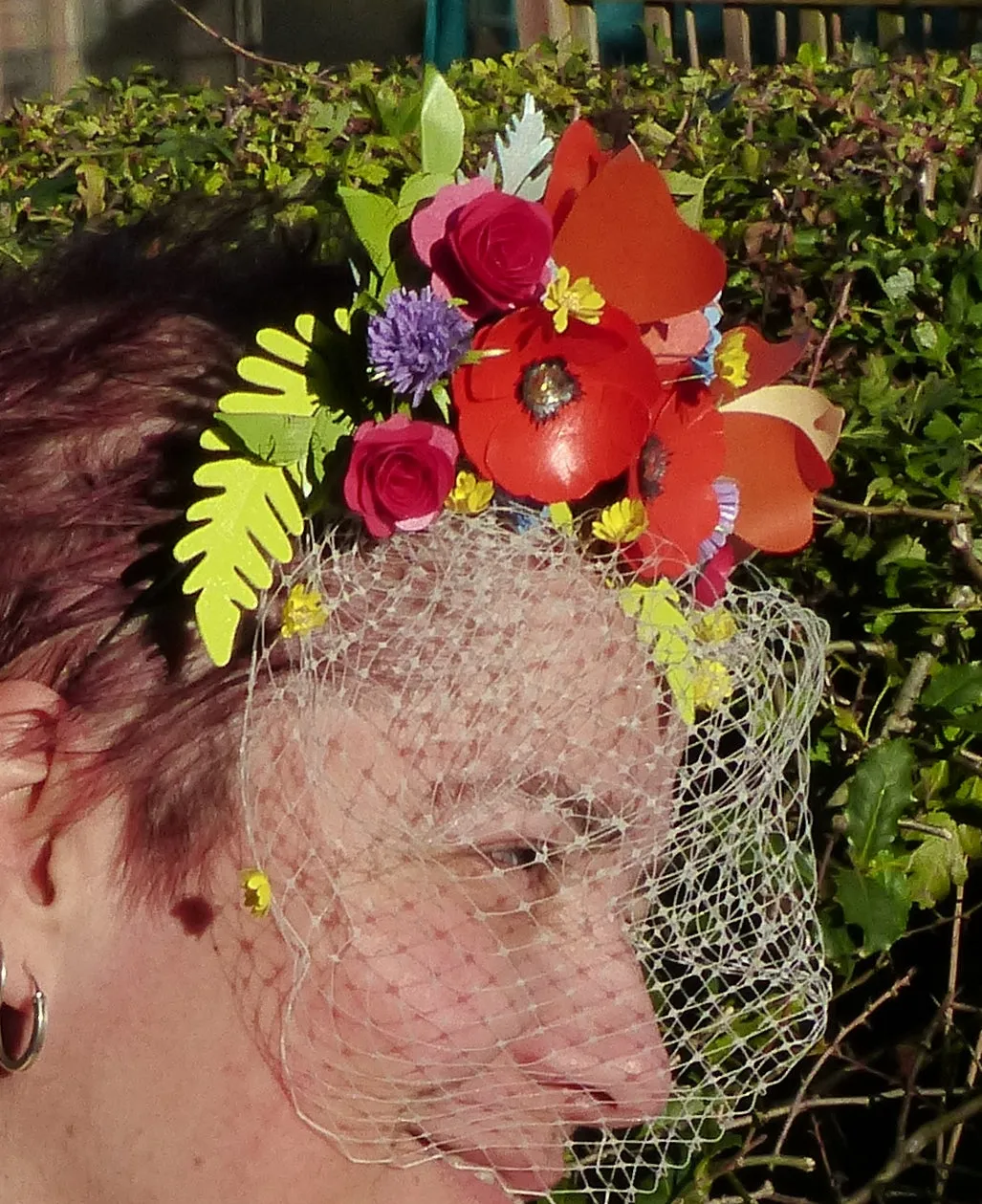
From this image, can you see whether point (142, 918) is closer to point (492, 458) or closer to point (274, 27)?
point (492, 458)

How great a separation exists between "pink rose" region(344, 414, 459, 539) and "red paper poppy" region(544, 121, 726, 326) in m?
0.17

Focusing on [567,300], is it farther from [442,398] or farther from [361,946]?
[361,946]

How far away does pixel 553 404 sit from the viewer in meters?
0.89

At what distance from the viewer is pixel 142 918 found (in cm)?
89

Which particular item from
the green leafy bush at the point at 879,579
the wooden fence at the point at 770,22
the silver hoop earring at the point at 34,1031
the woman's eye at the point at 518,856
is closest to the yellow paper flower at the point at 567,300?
the green leafy bush at the point at 879,579

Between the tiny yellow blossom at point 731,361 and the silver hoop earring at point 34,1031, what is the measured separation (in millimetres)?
642

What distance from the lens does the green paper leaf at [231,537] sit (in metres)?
0.83

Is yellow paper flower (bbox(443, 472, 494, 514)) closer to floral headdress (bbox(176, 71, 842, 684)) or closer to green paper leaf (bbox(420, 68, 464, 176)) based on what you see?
floral headdress (bbox(176, 71, 842, 684))

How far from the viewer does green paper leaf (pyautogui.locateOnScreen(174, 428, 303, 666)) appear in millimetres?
834

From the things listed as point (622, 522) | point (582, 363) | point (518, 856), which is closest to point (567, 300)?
point (582, 363)

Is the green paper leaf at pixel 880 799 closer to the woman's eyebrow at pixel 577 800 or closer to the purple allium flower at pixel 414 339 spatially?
the woman's eyebrow at pixel 577 800

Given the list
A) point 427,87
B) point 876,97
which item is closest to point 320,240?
point 427,87

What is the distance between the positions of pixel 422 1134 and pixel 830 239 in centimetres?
113

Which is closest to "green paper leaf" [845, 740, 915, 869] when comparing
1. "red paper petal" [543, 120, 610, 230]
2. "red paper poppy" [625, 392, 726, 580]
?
"red paper poppy" [625, 392, 726, 580]
